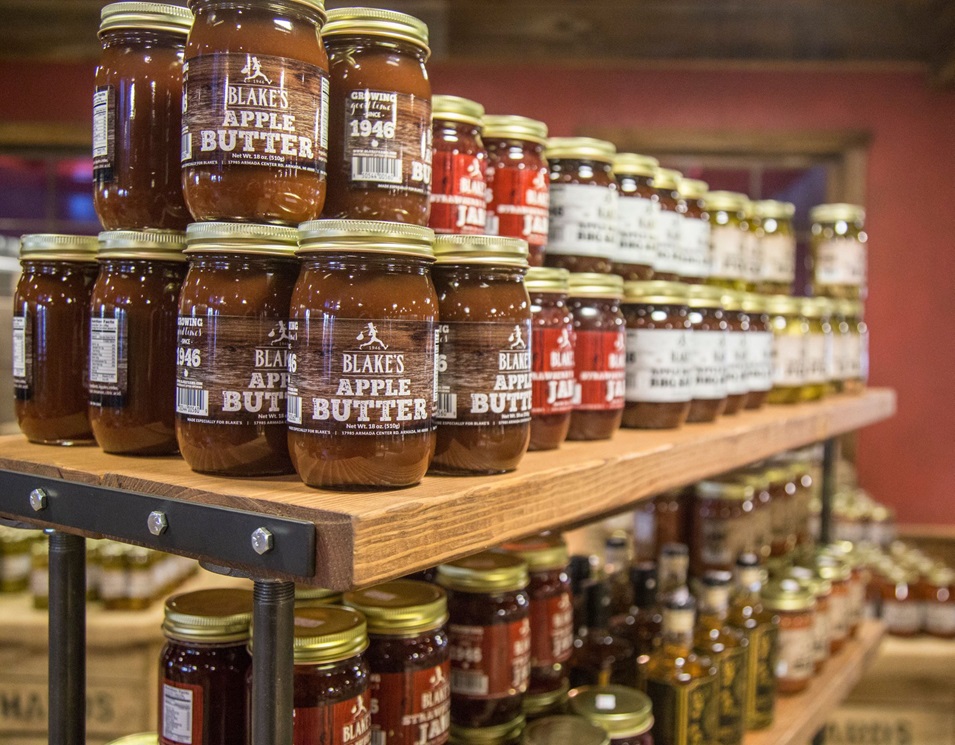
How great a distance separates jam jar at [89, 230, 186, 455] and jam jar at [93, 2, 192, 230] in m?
0.06

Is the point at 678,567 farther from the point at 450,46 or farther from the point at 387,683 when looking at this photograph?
the point at 450,46

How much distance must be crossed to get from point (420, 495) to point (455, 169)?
1.34 feet

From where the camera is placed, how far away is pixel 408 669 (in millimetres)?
945

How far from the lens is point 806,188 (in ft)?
13.6

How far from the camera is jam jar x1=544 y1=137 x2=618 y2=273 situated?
119 cm

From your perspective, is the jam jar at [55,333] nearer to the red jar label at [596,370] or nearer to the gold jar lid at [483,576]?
the gold jar lid at [483,576]

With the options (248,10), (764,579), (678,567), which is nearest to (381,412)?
(248,10)

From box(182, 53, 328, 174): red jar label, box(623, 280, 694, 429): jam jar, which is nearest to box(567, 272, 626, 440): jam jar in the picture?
box(623, 280, 694, 429): jam jar

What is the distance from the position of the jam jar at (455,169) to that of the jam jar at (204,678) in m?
0.47

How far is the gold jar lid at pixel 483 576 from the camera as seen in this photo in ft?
3.60

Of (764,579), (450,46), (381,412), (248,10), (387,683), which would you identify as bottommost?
(764,579)

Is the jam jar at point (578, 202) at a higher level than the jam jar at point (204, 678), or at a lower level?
higher

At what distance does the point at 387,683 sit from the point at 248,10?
65 centimetres

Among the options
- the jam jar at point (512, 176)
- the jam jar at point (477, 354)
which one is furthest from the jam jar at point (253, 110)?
the jam jar at point (512, 176)
